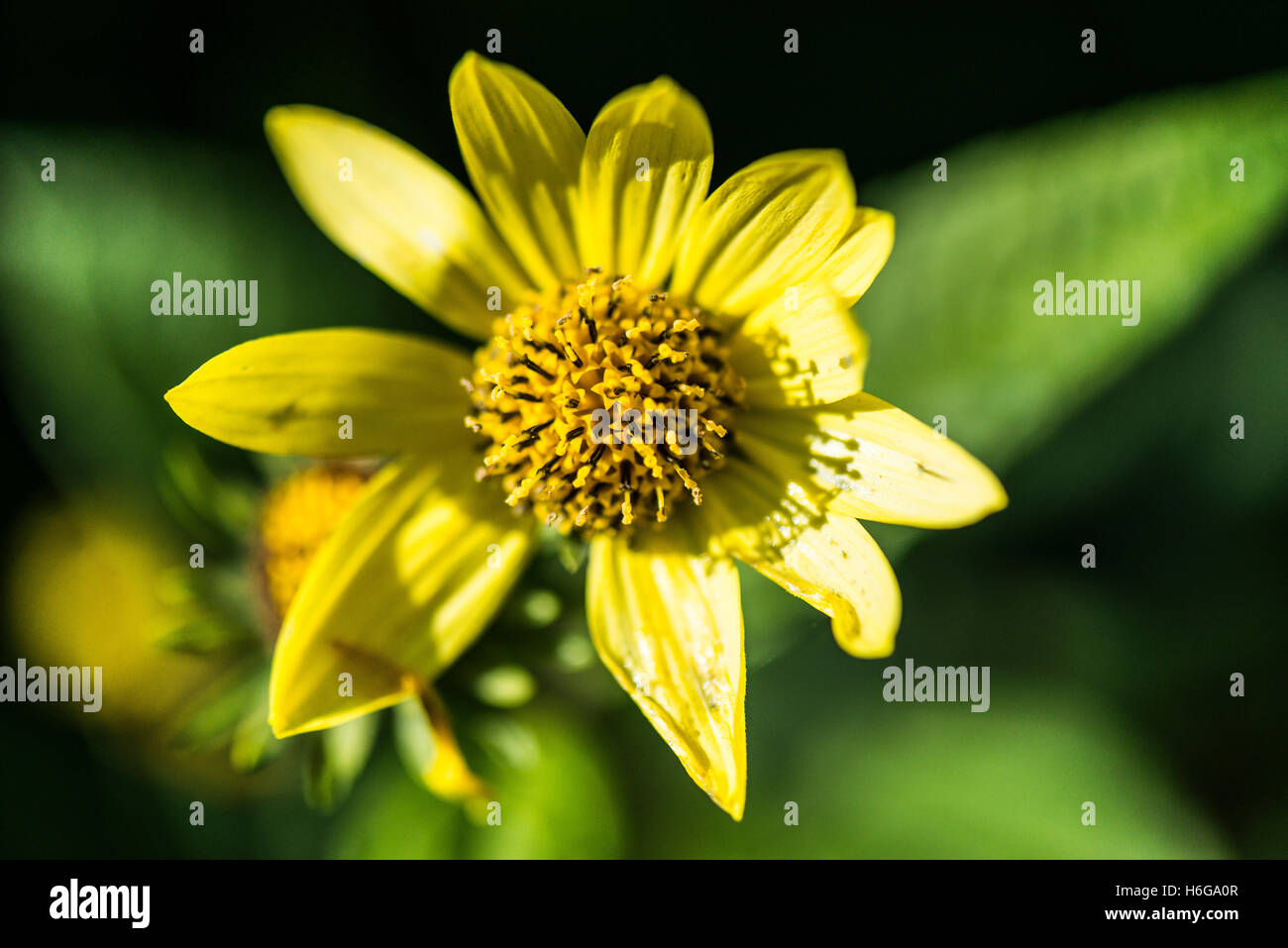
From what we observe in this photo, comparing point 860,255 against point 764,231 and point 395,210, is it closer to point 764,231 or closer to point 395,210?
point 764,231

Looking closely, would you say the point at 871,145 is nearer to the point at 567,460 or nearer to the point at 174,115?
the point at 567,460

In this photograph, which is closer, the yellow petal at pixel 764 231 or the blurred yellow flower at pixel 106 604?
the yellow petal at pixel 764 231

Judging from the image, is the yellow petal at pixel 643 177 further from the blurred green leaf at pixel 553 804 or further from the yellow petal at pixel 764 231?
the blurred green leaf at pixel 553 804

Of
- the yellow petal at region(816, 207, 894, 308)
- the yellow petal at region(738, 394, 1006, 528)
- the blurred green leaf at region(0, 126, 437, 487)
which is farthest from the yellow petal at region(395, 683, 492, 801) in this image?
the blurred green leaf at region(0, 126, 437, 487)

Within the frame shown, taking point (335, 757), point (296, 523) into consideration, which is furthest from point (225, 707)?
point (296, 523)

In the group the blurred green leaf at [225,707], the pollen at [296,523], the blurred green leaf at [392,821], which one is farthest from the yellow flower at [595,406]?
the blurred green leaf at [392,821]

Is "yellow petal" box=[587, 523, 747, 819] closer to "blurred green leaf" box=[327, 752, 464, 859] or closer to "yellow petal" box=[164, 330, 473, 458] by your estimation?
"yellow petal" box=[164, 330, 473, 458]
